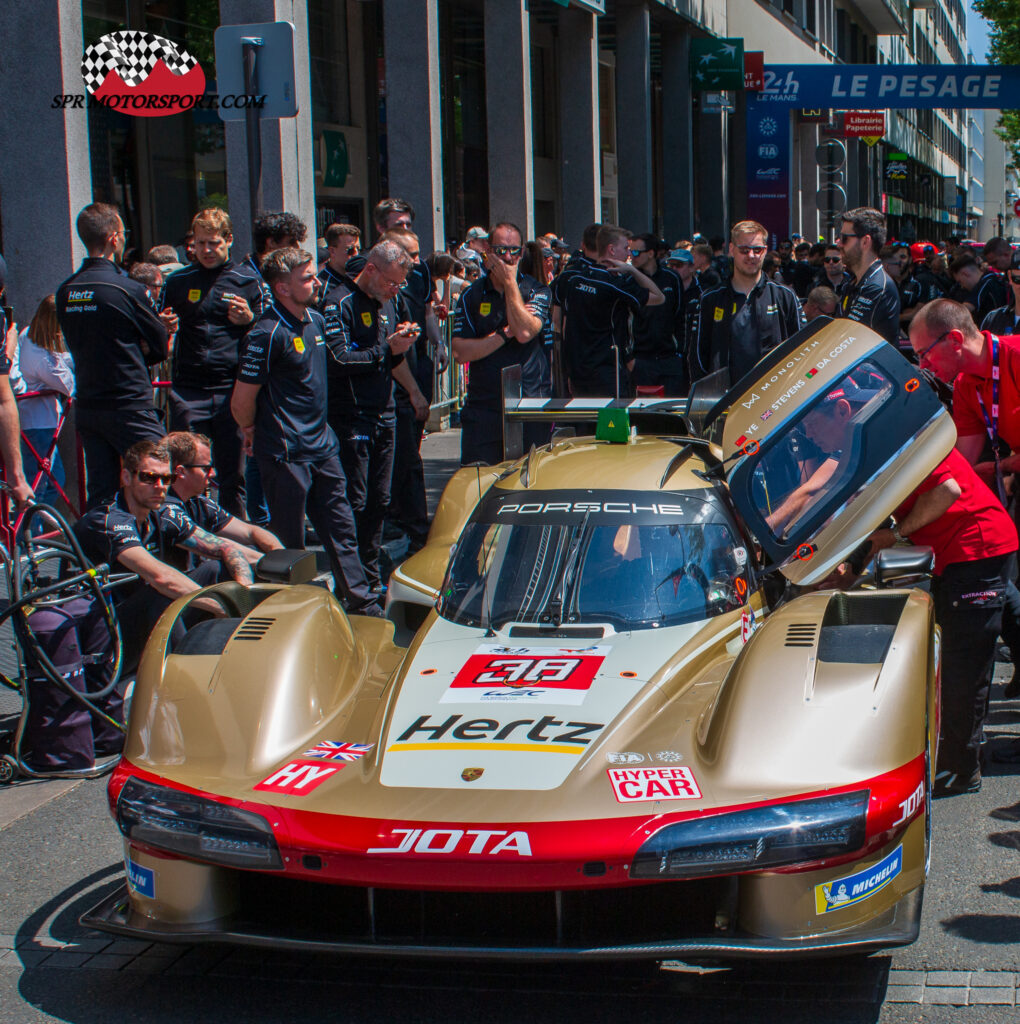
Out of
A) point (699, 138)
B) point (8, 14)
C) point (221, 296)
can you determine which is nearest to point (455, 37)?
point (699, 138)

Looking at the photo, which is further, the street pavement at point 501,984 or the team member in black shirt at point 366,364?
the team member in black shirt at point 366,364

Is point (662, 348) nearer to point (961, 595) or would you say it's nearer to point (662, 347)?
point (662, 347)

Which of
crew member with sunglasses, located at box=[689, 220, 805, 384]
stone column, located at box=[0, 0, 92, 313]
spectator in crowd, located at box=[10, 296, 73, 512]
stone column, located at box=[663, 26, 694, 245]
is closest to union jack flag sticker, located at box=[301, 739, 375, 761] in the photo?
crew member with sunglasses, located at box=[689, 220, 805, 384]

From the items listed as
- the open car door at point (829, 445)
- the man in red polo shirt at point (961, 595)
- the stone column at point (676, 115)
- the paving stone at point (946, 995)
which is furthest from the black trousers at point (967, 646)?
the stone column at point (676, 115)

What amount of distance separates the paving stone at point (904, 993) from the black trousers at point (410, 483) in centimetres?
575

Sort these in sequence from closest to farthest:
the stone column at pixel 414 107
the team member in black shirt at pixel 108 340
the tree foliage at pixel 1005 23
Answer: the team member in black shirt at pixel 108 340 → the stone column at pixel 414 107 → the tree foliage at pixel 1005 23

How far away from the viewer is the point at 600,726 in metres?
3.85

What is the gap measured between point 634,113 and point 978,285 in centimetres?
1321

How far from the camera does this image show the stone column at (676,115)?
95.2 feet

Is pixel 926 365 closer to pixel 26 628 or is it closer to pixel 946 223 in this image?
pixel 26 628

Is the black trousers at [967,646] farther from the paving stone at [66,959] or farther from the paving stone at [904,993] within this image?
the paving stone at [66,959]

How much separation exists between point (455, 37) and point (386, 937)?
22300 millimetres

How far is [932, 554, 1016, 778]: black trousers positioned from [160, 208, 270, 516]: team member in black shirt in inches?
193

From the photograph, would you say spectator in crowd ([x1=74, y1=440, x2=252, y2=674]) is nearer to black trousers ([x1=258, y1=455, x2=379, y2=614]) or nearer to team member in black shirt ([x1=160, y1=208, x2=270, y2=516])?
black trousers ([x1=258, y1=455, x2=379, y2=614])
